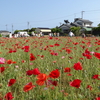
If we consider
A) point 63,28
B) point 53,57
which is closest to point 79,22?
point 63,28

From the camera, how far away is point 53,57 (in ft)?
10.4

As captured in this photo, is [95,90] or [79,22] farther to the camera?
[79,22]

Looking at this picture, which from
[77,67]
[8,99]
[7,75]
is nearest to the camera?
[8,99]

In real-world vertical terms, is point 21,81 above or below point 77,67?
below

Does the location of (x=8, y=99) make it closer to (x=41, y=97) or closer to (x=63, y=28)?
(x=41, y=97)

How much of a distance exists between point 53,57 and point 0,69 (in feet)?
5.65

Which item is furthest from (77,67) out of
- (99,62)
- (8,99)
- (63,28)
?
(63,28)

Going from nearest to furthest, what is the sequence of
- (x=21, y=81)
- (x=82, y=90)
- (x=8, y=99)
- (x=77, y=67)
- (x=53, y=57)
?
(x=8, y=99) < (x=77, y=67) < (x=82, y=90) < (x=21, y=81) < (x=53, y=57)

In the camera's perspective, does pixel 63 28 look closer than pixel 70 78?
No

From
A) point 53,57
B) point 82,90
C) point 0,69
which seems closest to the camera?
point 0,69

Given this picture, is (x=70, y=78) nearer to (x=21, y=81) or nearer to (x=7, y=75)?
(x=21, y=81)

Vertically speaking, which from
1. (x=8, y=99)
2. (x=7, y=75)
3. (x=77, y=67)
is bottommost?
(x=7, y=75)

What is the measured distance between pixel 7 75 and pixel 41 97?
96cm

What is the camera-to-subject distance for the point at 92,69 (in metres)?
2.40
